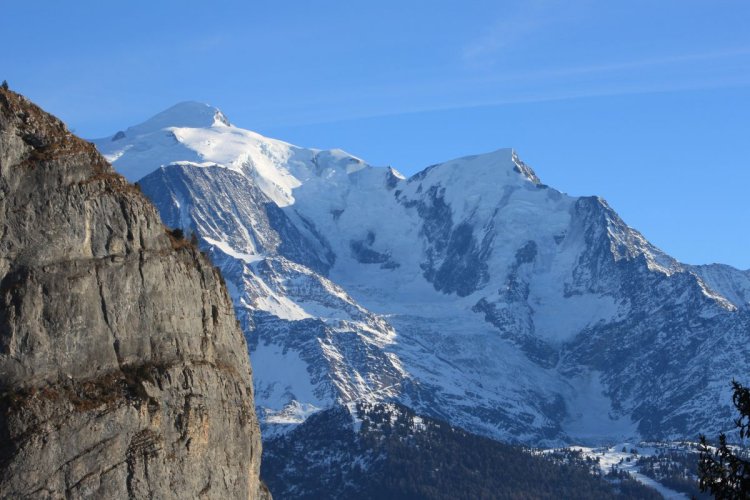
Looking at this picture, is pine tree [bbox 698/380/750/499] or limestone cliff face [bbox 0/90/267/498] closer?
pine tree [bbox 698/380/750/499]

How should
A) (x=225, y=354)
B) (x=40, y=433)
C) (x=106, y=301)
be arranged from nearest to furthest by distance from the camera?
(x=40, y=433) < (x=106, y=301) < (x=225, y=354)

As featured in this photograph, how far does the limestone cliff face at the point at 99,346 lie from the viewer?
2381 inches

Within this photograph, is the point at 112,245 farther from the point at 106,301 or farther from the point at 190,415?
the point at 190,415

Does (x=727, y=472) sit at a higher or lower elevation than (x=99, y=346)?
lower

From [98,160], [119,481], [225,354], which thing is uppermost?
[98,160]

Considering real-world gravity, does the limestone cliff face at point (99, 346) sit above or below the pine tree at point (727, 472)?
above

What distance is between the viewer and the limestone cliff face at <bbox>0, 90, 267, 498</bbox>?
60.5 m

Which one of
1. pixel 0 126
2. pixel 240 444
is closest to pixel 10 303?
pixel 0 126

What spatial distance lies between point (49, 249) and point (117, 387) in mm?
5403

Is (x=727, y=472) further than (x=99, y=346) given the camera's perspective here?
No

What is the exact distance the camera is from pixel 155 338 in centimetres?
6556

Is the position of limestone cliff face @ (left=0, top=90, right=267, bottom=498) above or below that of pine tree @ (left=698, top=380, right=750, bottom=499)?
above

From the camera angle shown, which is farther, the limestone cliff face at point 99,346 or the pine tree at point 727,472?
the limestone cliff face at point 99,346

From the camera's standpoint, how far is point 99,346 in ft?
208
